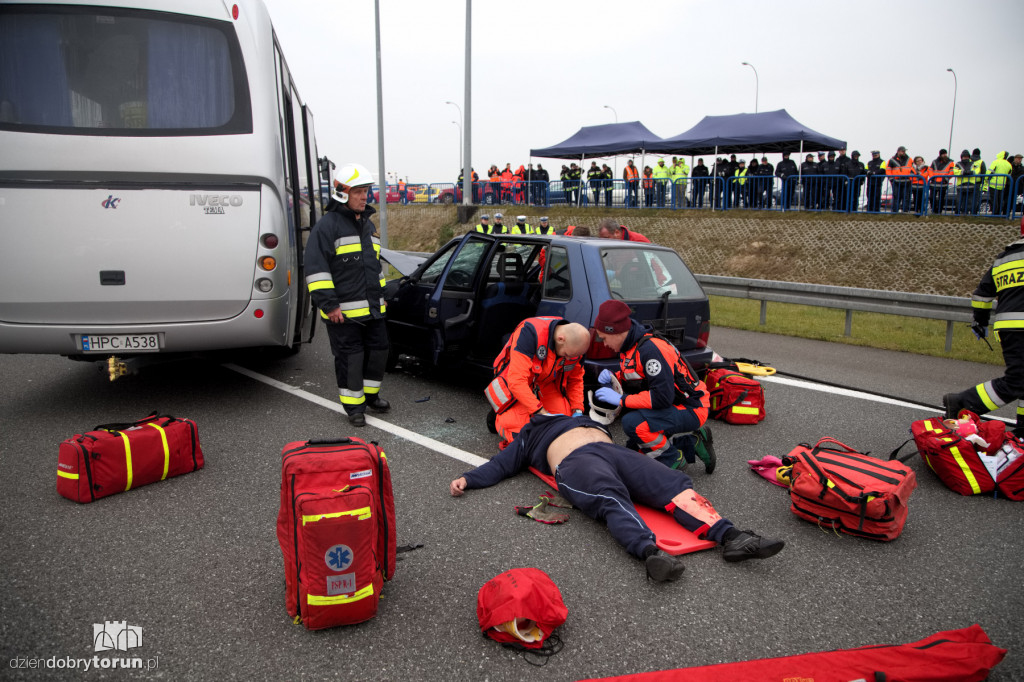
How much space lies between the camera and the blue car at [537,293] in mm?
5695

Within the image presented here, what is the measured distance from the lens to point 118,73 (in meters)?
5.35

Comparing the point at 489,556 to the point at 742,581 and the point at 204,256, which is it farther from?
the point at 204,256

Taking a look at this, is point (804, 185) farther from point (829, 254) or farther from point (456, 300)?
point (456, 300)

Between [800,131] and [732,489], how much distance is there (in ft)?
60.4

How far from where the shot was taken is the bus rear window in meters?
5.14

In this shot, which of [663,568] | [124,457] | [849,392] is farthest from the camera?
[849,392]

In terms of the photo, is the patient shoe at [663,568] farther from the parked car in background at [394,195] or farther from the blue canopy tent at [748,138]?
the parked car in background at [394,195]

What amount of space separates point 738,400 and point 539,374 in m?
2.02

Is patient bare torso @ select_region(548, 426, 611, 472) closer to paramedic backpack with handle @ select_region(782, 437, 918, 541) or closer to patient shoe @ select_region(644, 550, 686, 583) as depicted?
patient shoe @ select_region(644, 550, 686, 583)

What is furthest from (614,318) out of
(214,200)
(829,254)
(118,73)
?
(829,254)

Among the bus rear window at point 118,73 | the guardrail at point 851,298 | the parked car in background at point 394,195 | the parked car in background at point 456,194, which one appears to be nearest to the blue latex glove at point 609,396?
the bus rear window at point 118,73

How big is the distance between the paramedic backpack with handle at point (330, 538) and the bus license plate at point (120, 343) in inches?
126

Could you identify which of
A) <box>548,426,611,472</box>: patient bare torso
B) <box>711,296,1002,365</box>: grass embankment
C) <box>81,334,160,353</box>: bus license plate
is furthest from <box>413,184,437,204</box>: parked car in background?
<box>548,426,611,472</box>: patient bare torso

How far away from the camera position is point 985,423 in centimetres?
470
